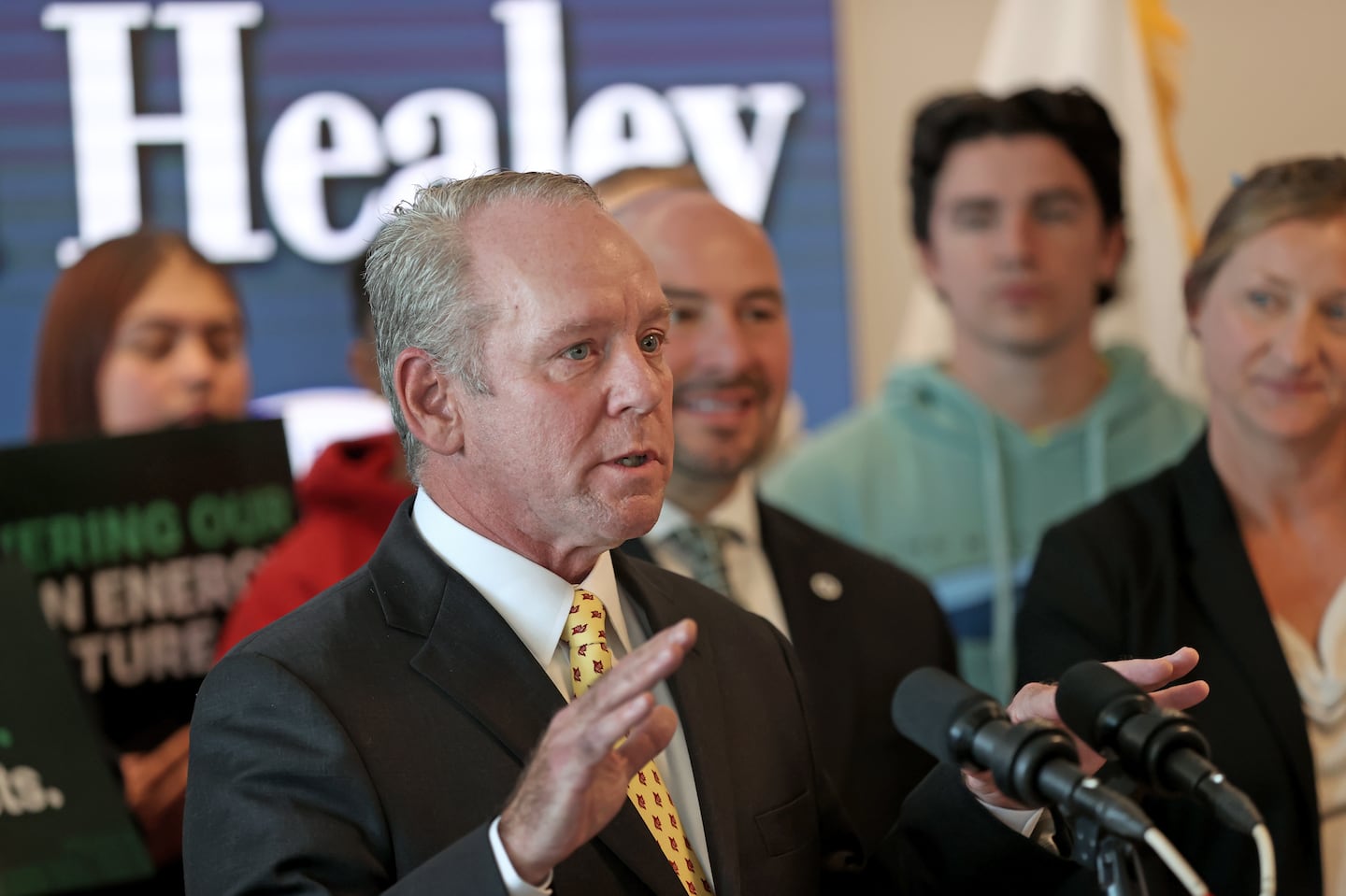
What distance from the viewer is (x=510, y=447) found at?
160cm

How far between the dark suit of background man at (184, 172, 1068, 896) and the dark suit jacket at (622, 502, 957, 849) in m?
0.56

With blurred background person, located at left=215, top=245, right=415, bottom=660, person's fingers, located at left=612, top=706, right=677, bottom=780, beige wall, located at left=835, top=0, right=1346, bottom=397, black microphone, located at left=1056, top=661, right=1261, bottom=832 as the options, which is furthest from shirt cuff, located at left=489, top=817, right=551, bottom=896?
beige wall, located at left=835, top=0, right=1346, bottom=397

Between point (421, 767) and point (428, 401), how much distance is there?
1.25 feet

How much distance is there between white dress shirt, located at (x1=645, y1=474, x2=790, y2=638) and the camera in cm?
248

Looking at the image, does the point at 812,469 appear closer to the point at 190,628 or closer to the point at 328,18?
the point at 190,628

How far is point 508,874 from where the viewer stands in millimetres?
1343

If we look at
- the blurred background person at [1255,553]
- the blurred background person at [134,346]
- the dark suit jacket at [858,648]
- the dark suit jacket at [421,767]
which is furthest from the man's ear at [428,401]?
the blurred background person at [134,346]

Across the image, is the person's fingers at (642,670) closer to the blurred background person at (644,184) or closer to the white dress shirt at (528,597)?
the white dress shirt at (528,597)

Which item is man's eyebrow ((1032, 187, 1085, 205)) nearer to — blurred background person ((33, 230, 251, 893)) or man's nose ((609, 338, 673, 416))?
blurred background person ((33, 230, 251, 893))

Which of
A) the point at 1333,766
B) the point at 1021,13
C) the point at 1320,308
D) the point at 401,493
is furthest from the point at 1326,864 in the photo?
the point at 1021,13

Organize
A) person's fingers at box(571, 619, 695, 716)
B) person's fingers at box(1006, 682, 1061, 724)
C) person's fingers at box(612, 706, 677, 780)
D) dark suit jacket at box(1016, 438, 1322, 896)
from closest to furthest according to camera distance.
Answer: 1. person's fingers at box(571, 619, 695, 716)
2. person's fingers at box(612, 706, 677, 780)
3. person's fingers at box(1006, 682, 1061, 724)
4. dark suit jacket at box(1016, 438, 1322, 896)

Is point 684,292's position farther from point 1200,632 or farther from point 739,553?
point 1200,632

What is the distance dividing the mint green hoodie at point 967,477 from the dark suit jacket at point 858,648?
2.09 ft

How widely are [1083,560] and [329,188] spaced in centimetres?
256
